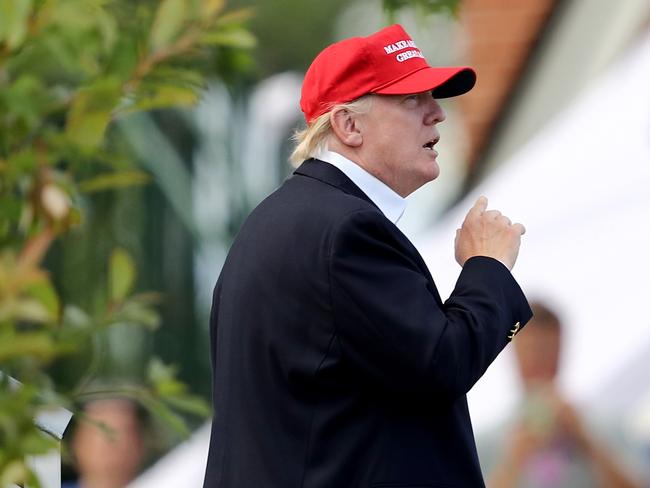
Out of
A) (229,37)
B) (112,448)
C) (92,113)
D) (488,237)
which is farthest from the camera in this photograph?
(112,448)

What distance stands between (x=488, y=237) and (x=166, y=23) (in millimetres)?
591

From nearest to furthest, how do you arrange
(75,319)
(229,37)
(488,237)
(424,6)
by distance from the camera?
(75,319), (229,37), (488,237), (424,6)

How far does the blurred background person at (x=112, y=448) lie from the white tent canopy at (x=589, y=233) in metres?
1.36

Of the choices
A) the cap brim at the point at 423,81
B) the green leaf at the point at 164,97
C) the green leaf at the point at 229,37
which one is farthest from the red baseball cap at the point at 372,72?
the green leaf at the point at 164,97

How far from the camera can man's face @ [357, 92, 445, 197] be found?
6.78 ft

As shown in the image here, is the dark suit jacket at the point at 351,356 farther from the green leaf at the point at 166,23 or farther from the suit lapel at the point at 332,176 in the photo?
the green leaf at the point at 166,23

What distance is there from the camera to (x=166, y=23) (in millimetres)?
1815

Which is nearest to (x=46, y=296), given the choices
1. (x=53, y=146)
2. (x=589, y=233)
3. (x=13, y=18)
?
(x=53, y=146)

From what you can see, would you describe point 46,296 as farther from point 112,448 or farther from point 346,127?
point 112,448

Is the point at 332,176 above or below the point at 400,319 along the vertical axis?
above

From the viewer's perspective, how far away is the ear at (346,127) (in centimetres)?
206

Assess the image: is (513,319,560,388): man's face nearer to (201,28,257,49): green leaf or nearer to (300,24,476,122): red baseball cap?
(300,24,476,122): red baseball cap

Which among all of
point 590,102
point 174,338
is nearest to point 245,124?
point 174,338

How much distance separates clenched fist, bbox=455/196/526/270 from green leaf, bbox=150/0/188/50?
552mm
